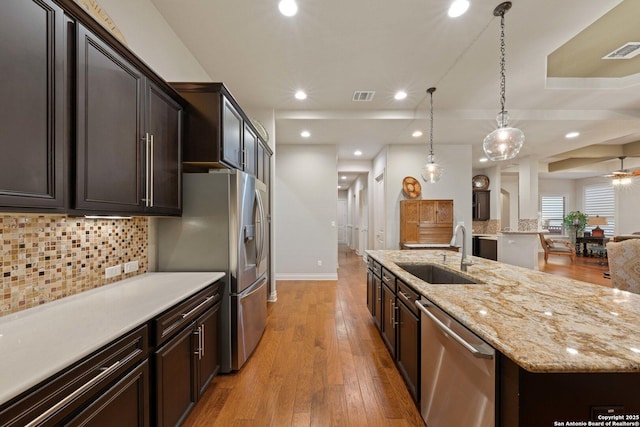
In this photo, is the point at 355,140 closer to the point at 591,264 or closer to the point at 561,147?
the point at 561,147

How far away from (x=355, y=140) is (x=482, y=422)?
488 centimetres

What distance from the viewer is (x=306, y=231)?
5.40 meters

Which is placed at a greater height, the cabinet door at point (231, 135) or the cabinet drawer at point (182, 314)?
the cabinet door at point (231, 135)

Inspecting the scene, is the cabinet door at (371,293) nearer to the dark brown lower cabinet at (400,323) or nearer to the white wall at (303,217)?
the dark brown lower cabinet at (400,323)

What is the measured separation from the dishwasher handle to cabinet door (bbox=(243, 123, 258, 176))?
2.12m

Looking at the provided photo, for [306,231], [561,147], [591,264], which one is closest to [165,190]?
[306,231]

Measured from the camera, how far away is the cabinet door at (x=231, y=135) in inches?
85.4

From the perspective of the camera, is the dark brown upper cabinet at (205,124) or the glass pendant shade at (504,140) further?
the glass pendant shade at (504,140)

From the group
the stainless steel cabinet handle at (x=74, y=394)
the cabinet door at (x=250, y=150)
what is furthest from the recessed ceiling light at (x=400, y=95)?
the stainless steel cabinet handle at (x=74, y=394)

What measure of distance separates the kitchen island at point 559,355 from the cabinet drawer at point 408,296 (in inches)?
15.5

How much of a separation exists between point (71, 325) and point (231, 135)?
1741 mm

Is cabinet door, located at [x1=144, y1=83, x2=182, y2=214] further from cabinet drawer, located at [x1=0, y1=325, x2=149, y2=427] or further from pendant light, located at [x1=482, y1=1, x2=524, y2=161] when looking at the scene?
pendant light, located at [x1=482, y1=1, x2=524, y2=161]

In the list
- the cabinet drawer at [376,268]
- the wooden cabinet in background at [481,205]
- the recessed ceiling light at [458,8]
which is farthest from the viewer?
the wooden cabinet in background at [481,205]

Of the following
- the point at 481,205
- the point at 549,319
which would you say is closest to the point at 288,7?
the point at 549,319
